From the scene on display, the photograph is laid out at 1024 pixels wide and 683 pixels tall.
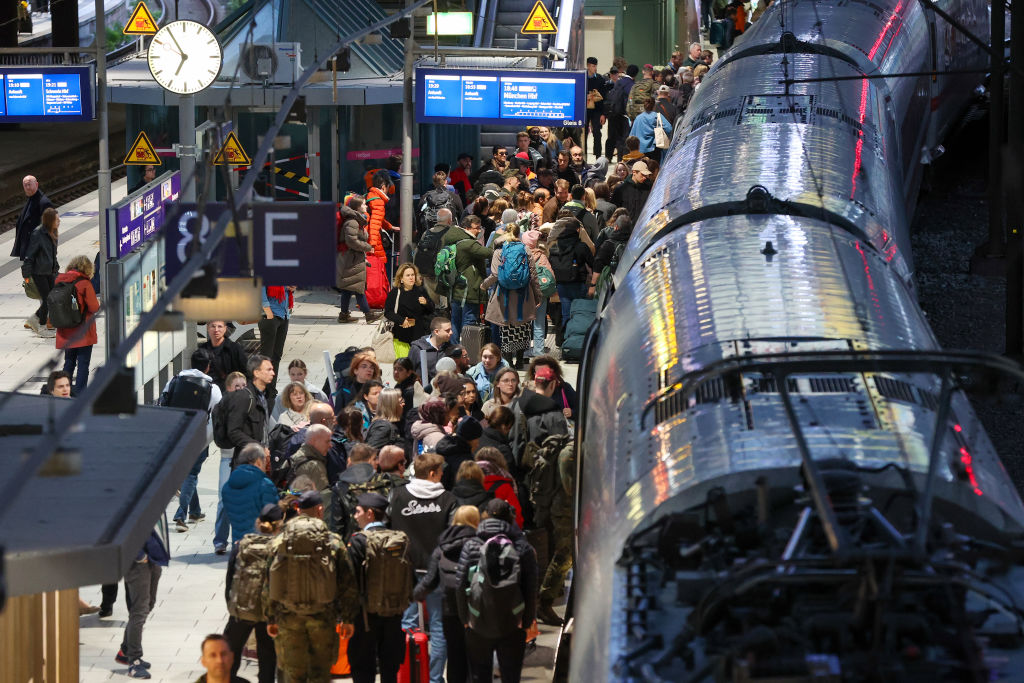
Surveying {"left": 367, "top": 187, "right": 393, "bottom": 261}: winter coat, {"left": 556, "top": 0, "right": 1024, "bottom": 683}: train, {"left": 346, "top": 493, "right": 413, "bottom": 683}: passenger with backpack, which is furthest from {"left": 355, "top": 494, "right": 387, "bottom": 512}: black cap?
{"left": 367, "top": 187, "right": 393, "bottom": 261}: winter coat

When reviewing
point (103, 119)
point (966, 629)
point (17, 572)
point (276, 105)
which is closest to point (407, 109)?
point (276, 105)

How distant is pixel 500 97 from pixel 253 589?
12.9 metres

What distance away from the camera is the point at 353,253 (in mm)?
20141

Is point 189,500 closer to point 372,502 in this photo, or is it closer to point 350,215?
point 372,502

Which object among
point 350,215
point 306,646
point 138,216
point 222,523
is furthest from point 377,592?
point 350,215

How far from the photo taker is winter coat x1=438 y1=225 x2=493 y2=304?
58.9ft

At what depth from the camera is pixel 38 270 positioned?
20.0 m

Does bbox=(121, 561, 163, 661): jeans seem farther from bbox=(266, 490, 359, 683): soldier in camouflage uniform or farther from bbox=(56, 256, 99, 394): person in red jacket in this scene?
bbox=(56, 256, 99, 394): person in red jacket

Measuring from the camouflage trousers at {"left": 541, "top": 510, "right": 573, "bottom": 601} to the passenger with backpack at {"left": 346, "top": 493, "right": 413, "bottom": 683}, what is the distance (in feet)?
5.51

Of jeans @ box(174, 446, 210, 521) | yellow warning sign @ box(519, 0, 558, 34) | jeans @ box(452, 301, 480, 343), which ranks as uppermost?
yellow warning sign @ box(519, 0, 558, 34)

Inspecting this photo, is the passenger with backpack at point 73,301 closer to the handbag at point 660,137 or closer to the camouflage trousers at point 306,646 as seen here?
the camouflage trousers at point 306,646

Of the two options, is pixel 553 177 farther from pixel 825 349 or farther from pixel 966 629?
pixel 966 629

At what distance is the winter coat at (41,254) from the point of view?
65.2 ft

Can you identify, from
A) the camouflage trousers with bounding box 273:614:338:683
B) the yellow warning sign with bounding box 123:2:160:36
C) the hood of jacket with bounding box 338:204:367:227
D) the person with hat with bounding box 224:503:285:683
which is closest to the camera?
the camouflage trousers with bounding box 273:614:338:683
